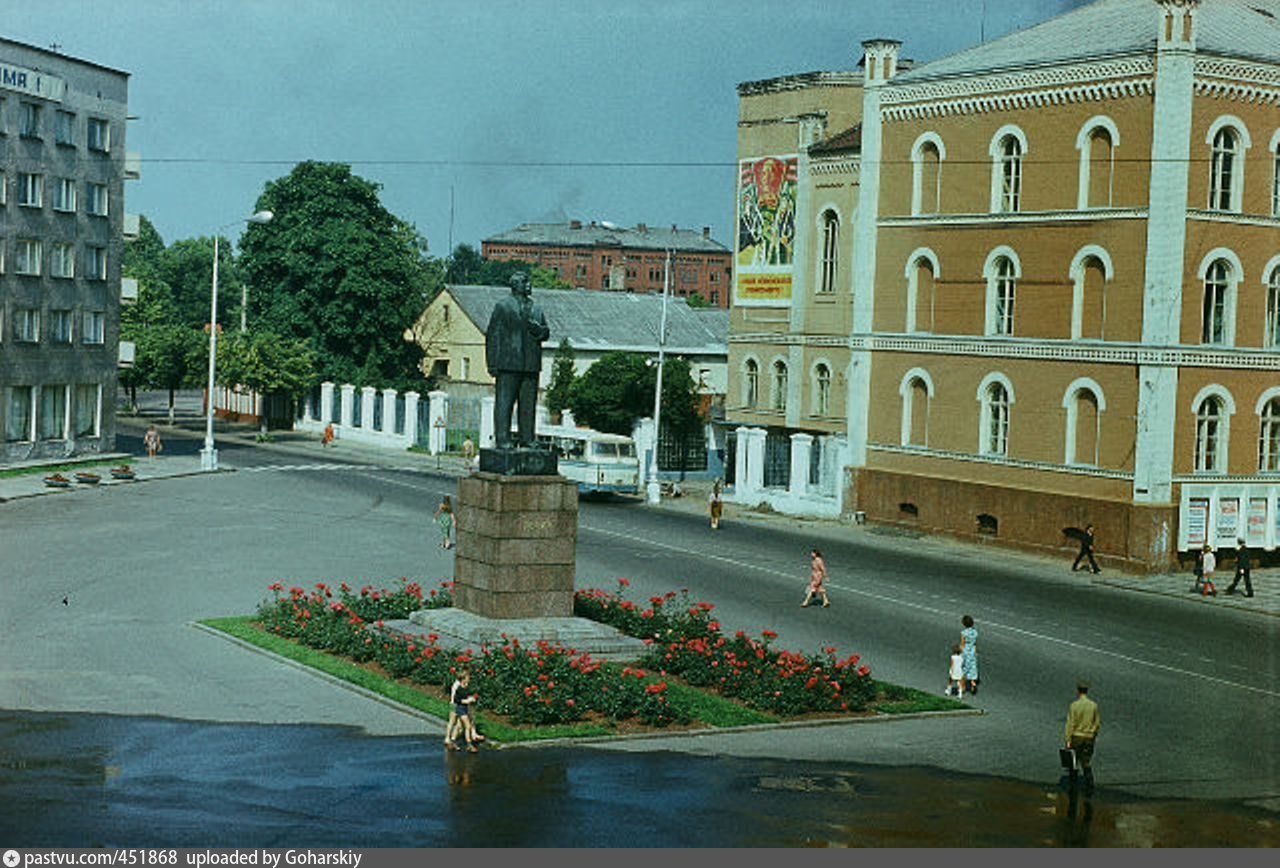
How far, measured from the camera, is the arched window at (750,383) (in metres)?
67.2

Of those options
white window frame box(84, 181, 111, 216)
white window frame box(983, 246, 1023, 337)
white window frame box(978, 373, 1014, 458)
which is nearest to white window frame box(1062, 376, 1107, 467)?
white window frame box(978, 373, 1014, 458)

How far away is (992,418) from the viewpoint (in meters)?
51.9

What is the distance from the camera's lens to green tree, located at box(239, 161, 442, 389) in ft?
287

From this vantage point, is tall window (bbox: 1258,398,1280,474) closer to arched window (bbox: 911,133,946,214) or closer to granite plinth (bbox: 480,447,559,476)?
arched window (bbox: 911,133,946,214)

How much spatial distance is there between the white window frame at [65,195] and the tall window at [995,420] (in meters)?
35.3

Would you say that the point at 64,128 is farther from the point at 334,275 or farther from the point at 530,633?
the point at 530,633

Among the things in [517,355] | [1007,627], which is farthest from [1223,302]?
[517,355]

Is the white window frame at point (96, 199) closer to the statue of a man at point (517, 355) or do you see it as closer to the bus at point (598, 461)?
the bus at point (598, 461)

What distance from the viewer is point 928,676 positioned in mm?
30031

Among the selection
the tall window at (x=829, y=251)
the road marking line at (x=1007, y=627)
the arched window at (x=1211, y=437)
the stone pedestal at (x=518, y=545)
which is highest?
the tall window at (x=829, y=251)

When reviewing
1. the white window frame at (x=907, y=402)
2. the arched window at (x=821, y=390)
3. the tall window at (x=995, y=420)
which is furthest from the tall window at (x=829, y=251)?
the tall window at (x=995, y=420)

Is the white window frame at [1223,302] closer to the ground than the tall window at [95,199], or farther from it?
closer to the ground

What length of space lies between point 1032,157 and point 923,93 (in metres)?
5.31

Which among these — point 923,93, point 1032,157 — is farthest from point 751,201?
point 1032,157
